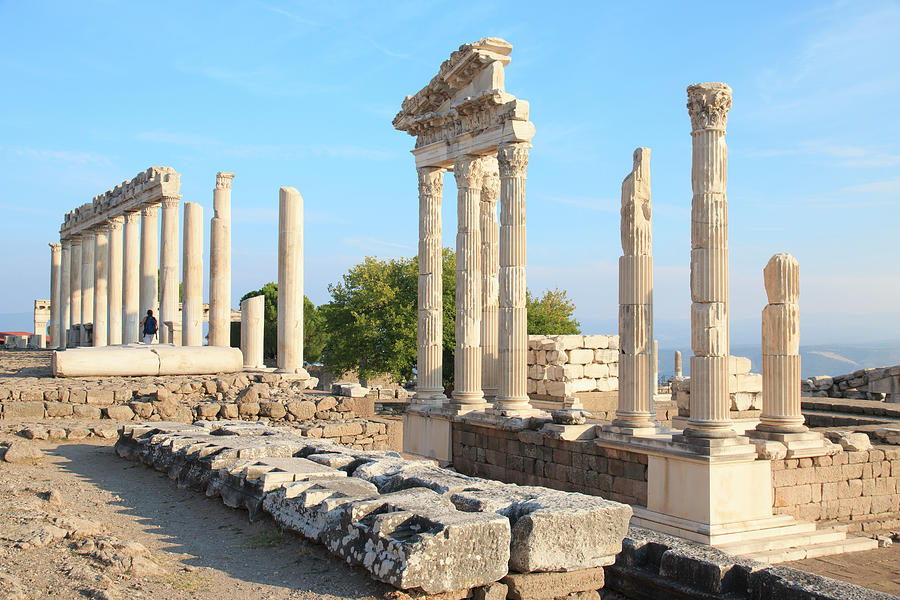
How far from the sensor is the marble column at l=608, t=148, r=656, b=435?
13.4 m

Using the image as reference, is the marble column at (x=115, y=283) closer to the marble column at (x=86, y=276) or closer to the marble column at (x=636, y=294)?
the marble column at (x=86, y=276)

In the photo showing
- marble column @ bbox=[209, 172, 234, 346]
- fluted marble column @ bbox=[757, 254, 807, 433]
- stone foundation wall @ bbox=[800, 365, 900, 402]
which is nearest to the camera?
fluted marble column @ bbox=[757, 254, 807, 433]

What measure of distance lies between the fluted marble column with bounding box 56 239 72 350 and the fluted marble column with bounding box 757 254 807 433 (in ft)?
122

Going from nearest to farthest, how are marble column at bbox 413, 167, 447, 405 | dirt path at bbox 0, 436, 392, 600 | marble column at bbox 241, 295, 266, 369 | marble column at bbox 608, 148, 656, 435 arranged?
dirt path at bbox 0, 436, 392, 600 < marble column at bbox 608, 148, 656, 435 < marble column at bbox 413, 167, 447, 405 < marble column at bbox 241, 295, 266, 369

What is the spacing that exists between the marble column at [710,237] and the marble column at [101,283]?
30.5 meters

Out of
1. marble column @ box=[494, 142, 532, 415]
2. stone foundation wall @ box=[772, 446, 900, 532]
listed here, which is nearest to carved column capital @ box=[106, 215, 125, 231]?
marble column @ box=[494, 142, 532, 415]

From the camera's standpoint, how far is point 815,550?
36.2ft

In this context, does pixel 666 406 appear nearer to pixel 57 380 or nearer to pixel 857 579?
pixel 857 579

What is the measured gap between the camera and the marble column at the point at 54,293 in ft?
144

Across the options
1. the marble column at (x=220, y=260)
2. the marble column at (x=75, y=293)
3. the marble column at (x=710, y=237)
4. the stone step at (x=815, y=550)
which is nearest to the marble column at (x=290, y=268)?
the marble column at (x=220, y=260)

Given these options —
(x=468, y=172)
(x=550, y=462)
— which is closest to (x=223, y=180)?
(x=468, y=172)

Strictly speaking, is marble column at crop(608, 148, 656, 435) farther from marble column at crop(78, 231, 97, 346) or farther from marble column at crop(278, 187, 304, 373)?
marble column at crop(78, 231, 97, 346)

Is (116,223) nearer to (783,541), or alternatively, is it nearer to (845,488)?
(845,488)

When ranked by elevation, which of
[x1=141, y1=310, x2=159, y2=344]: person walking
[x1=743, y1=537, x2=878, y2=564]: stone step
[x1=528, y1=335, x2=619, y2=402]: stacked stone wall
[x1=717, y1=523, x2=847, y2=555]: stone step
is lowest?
[x1=743, y1=537, x2=878, y2=564]: stone step
